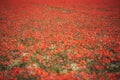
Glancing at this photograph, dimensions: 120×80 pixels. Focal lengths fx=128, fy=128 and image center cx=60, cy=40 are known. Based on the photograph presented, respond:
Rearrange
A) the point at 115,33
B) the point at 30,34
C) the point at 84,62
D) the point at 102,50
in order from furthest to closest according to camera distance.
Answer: the point at 115,33
the point at 30,34
the point at 102,50
the point at 84,62

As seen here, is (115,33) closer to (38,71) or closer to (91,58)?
(91,58)

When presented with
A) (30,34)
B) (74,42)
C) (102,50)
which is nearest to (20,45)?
(30,34)

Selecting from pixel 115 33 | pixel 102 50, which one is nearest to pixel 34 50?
pixel 102 50

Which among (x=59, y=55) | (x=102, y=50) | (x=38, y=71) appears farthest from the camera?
(x=102, y=50)

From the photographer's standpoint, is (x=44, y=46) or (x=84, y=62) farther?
(x=44, y=46)

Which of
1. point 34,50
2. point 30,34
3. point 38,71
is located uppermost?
point 30,34

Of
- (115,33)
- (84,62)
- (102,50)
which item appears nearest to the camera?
(84,62)

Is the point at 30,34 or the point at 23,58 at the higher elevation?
the point at 30,34

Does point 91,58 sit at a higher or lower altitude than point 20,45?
lower

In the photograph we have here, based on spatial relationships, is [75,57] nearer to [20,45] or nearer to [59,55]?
[59,55]
